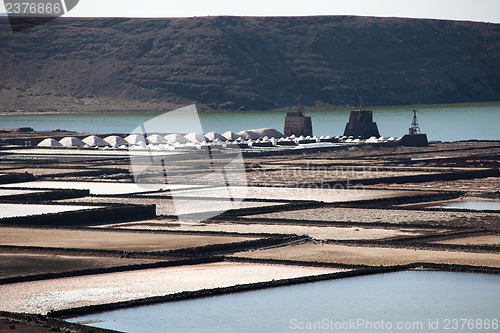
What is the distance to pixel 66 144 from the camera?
87938 millimetres

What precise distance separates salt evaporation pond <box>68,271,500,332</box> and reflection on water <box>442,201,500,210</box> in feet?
49.6

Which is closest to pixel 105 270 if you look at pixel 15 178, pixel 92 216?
pixel 92 216

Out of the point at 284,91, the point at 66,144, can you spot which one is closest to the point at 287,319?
the point at 66,144

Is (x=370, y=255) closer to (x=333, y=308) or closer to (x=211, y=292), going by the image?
(x=333, y=308)

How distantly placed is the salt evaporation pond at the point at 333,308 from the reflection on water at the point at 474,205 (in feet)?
49.6

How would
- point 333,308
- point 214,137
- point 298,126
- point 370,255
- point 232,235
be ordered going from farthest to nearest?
point 298,126, point 214,137, point 232,235, point 370,255, point 333,308

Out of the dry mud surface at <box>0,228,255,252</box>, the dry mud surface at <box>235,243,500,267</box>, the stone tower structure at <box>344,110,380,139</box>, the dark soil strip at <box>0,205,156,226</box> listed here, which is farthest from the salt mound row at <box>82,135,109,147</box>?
the dry mud surface at <box>235,243,500,267</box>

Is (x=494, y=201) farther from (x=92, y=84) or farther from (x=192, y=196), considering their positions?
(x=92, y=84)

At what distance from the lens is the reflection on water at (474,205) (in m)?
37.9

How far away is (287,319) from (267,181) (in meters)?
31.2

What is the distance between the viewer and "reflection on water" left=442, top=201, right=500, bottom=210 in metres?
37.9

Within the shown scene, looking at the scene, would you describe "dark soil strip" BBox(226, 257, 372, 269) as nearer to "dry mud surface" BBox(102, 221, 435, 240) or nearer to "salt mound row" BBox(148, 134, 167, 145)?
"dry mud surface" BBox(102, 221, 435, 240)

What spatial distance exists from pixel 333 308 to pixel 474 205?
1984 centimetres

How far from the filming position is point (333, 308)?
2045 centimetres
